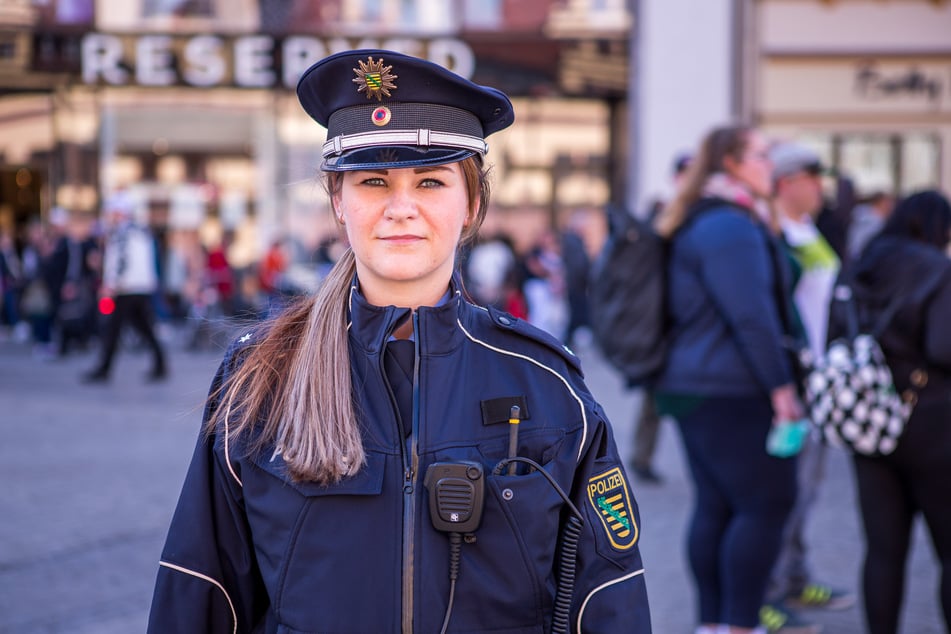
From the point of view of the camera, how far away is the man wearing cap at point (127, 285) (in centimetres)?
1238

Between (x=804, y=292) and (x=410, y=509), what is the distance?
3.80m

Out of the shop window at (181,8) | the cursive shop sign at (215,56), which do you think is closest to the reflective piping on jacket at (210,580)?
the cursive shop sign at (215,56)

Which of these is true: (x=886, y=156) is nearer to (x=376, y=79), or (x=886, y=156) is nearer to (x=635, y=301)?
(x=635, y=301)

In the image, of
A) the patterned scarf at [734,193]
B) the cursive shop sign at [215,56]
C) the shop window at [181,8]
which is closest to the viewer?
the patterned scarf at [734,193]

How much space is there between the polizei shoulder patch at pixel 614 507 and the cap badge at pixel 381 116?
73 centimetres

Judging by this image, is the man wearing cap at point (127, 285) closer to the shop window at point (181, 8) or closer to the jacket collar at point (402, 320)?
the shop window at point (181, 8)

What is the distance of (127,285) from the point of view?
12.4 meters

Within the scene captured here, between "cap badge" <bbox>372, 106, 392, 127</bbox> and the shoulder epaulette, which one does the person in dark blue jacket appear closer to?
the shoulder epaulette

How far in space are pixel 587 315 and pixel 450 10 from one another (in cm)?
646

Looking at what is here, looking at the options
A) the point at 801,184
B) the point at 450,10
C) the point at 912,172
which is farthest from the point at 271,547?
the point at 450,10

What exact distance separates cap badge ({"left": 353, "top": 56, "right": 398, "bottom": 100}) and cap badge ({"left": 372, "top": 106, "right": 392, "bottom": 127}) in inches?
0.8

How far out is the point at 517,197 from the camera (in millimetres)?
20578

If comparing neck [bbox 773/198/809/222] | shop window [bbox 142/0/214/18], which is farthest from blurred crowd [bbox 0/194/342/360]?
neck [bbox 773/198/809/222]

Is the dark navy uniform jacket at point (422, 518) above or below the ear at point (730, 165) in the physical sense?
below
